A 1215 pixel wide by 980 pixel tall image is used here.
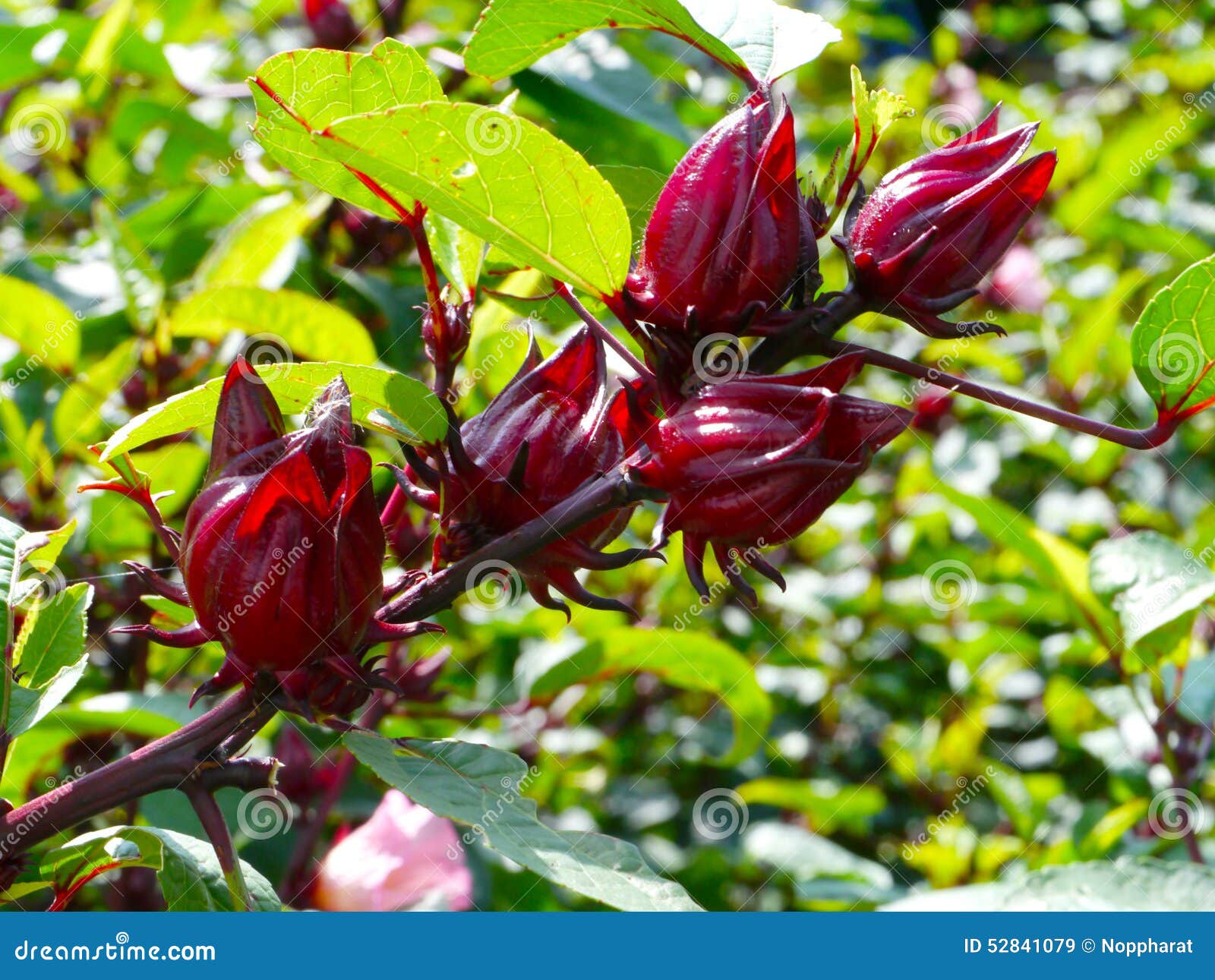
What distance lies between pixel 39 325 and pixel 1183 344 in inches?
58.8

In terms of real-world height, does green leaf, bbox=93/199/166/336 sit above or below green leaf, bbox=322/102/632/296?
below

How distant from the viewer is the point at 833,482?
763 millimetres

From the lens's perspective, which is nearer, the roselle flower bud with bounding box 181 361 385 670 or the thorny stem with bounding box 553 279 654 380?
the roselle flower bud with bounding box 181 361 385 670

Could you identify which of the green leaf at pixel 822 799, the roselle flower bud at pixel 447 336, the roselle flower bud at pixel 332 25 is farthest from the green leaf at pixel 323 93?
the green leaf at pixel 822 799

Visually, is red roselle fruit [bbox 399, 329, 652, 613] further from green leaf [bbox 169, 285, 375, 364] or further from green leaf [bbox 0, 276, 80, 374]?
green leaf [bbox 0, 276, 80, 374]

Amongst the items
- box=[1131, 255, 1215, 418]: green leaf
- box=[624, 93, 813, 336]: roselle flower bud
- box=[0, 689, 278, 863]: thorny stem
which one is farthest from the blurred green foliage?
box=[0, 689, 278, 863]: thorny stem

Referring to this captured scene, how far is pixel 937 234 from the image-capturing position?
0.81 meters

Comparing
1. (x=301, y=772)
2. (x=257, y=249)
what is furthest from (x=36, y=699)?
(x=257, y=249)

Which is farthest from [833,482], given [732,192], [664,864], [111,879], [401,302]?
[664,864]

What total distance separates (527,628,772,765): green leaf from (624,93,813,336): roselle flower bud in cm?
80

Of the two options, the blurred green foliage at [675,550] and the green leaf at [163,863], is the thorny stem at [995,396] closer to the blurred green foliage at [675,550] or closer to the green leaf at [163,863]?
the blurred green foliage at [675,550]

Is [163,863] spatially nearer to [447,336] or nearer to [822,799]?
[447,336]

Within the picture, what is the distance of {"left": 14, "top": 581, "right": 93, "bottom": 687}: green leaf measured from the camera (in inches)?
38.3
